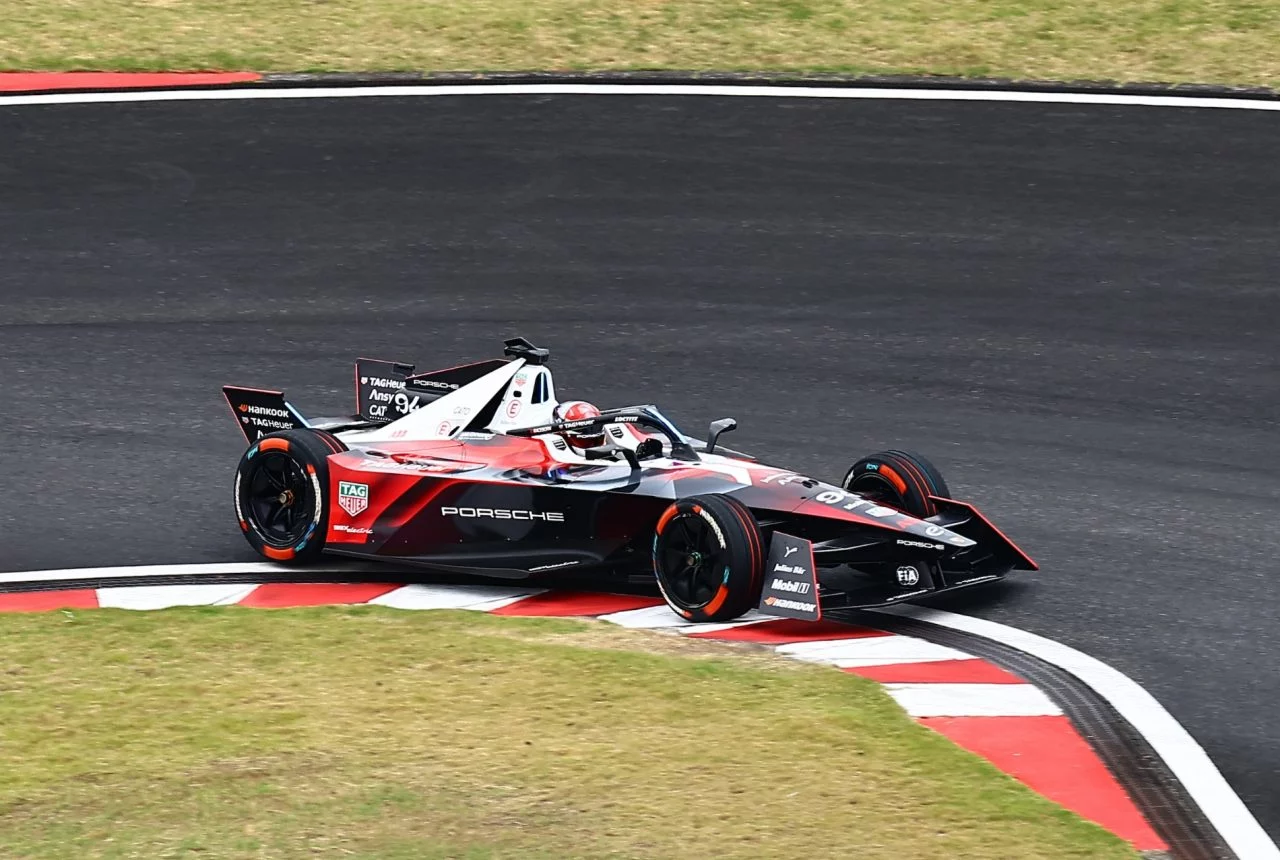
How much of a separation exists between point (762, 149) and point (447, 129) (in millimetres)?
2818

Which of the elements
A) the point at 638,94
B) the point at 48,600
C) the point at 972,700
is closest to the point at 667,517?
the point at 972,700

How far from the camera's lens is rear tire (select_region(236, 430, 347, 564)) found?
10719 millimetres

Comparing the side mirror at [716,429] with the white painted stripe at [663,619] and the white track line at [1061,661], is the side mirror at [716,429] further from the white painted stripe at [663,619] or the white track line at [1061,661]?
the white track line at [1061,661]

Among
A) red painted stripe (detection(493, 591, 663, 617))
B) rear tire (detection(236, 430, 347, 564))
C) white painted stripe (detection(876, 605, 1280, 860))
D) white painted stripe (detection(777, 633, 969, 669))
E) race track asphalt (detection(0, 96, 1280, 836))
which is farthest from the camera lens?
race track asphalt (detection(0, 96, 1280, 836))

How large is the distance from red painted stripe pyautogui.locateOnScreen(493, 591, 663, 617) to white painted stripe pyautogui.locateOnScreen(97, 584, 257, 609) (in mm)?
1414

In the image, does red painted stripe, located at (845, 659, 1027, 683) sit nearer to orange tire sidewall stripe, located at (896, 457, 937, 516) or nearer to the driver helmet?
orange tire sidewall stripe, located at (896, 457, 937, 516)

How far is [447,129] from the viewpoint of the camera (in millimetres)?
18031

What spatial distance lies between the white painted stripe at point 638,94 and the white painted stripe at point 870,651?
9.98m

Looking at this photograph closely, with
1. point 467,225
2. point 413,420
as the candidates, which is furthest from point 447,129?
point 413,420

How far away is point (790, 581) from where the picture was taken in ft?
30.7

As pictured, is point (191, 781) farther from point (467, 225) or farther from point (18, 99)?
point (18, 99)

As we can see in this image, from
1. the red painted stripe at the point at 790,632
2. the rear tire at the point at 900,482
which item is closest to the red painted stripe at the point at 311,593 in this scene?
the red painted stripe at the point at 790,632

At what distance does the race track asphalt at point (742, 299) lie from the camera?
37.3 ft

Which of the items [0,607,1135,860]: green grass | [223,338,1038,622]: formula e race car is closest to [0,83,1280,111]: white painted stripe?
[223,338,1038,622]: formula e race car
